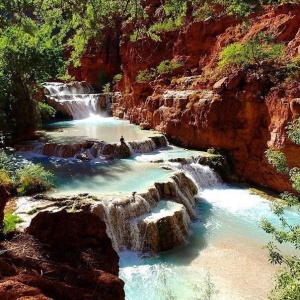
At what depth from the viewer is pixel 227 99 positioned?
12.8 metres

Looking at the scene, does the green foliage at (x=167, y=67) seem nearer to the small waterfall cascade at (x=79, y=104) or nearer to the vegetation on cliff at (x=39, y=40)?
the vegetation on cliff at (x=39, y=40)

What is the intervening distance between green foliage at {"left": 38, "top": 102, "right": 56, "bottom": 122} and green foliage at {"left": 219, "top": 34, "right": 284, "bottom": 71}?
31.7 ft

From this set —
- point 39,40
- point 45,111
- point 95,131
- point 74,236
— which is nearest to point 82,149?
point 95,131

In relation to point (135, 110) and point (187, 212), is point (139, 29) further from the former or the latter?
point (135, 110)

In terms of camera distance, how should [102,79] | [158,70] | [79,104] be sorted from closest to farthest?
1. [158,70]
2. [79,104]
3. [102,79]

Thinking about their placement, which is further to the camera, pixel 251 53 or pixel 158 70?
pixel 158 70

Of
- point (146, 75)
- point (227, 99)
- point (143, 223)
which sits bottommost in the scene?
point (143, 223)

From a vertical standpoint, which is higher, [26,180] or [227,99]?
[227,99]

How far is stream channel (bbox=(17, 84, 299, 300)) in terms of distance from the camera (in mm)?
6371

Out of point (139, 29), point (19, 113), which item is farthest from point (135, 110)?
point (139, 29)

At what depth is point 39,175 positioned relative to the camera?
9.30 metres

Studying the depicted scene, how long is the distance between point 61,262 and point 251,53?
12357 mm

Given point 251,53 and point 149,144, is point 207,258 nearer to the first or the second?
point 149,144

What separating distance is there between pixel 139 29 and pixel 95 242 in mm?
3877
